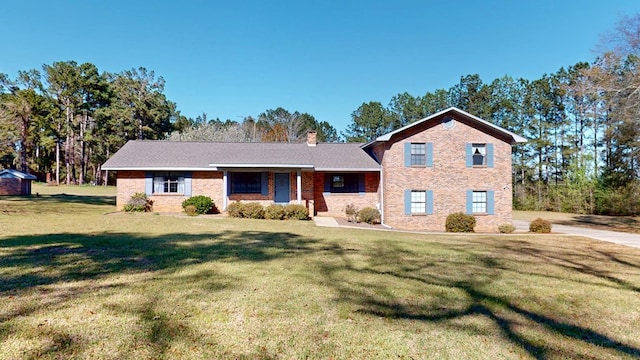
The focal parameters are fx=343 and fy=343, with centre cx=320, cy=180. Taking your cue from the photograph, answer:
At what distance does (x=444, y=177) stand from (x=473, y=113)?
29.9m

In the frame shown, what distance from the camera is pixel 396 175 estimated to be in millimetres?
18453

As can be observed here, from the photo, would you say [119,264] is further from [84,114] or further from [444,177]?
[84,114]

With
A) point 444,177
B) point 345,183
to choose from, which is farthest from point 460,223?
point 345,183

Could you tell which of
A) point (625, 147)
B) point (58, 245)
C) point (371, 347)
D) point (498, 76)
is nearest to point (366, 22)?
point (58, 245)

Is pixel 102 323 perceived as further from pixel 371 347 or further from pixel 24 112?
pixel 24 112

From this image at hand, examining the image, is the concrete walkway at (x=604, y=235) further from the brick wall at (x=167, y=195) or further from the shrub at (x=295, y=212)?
the brick wall at (x=167, y=195)

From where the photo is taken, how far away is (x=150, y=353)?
10.9ft

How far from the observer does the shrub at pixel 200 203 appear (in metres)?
17.9

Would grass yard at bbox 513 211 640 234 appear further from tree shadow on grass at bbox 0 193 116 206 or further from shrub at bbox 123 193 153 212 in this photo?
tree shadow on grass at bbox 0 193 116 206

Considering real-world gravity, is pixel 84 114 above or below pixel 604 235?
above

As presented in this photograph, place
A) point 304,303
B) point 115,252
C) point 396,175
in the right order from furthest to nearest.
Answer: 1. point 396,175
2. point 115,252
3. point 304,303

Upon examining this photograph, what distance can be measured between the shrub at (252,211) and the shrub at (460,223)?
957 centimetres

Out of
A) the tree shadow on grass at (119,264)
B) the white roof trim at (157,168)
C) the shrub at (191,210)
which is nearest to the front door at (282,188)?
the white roof trim at (157,168)

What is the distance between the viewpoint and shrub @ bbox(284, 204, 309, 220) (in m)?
17.5
